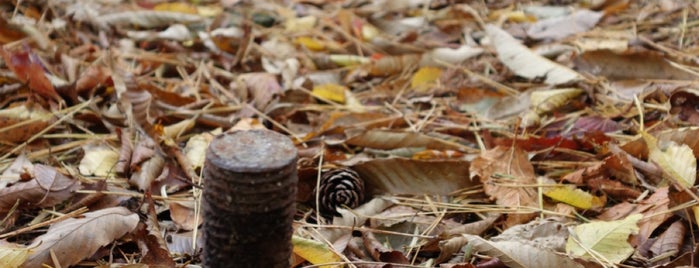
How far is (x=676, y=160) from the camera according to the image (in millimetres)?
1609

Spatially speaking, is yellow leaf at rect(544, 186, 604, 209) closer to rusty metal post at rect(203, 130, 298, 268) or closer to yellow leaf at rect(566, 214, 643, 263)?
yellow leaf at rect(566, 214, 643, 263)

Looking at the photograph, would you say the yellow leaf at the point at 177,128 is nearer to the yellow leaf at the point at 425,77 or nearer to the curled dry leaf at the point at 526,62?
the yellow leaf at the point at 425,77

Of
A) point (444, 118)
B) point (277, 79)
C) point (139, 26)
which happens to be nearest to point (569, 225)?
point (444, 118)

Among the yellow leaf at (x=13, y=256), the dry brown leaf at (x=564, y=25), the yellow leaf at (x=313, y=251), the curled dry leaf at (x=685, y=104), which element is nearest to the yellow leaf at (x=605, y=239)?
the yellow leaf at (x=313, y=251)

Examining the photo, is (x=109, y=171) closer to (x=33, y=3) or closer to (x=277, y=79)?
(x=277, y=79)

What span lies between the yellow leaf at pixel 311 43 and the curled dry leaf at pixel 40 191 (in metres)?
1.44

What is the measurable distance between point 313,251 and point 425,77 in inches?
48.0

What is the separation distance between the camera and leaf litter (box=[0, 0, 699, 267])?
1.46 m

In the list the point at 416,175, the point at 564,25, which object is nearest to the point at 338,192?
A: the point at 416,175

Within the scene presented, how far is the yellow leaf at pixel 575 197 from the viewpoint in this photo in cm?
162

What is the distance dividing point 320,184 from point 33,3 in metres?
1.85

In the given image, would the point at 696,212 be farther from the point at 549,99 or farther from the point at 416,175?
the point at 549,99

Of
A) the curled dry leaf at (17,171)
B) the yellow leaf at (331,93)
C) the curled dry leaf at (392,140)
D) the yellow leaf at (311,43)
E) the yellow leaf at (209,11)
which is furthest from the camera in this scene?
the yellow leaf at (209,11)

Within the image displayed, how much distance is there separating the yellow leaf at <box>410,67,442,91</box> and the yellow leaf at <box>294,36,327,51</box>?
0.51 metres
